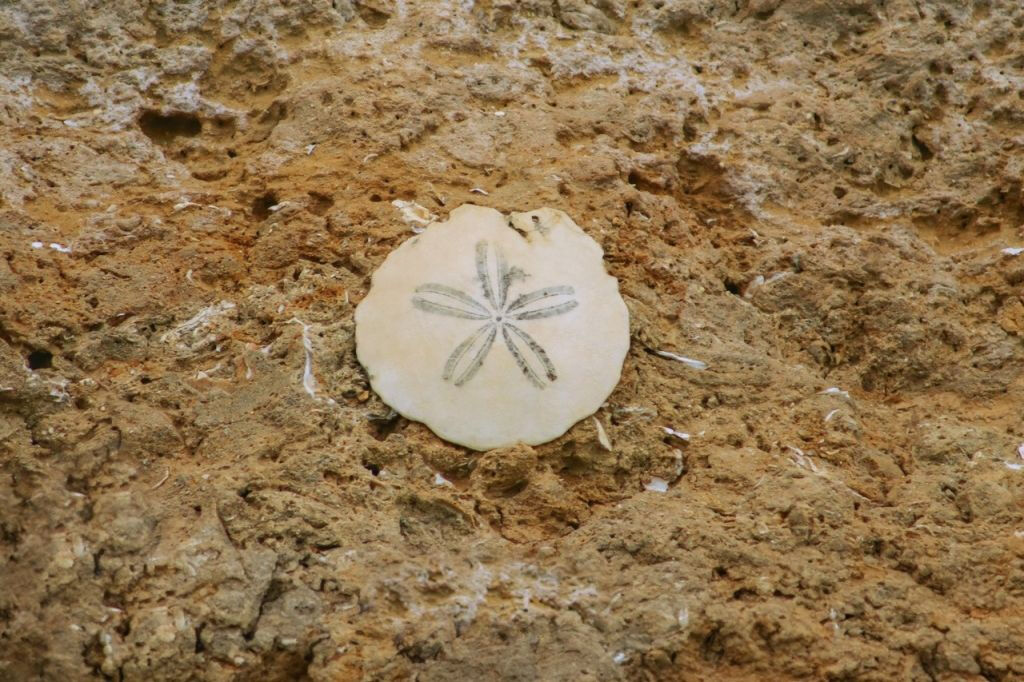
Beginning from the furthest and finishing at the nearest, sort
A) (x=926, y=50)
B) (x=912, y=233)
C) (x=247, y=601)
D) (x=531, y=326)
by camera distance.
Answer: (x=926, y=50) < (x=912, y=233) < (x=531, y=326) < (x=247, y=601)

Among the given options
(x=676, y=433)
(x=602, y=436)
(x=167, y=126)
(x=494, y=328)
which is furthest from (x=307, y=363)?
(x=167, y=126)

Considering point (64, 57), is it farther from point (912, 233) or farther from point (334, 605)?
point (912, 233)

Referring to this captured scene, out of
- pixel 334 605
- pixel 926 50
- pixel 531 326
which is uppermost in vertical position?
pixel 926 50

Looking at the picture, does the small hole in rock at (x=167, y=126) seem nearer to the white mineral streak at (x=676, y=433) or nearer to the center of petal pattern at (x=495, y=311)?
the center of petal pattern at (x=495, y=311)

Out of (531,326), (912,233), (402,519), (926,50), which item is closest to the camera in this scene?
(402,519)

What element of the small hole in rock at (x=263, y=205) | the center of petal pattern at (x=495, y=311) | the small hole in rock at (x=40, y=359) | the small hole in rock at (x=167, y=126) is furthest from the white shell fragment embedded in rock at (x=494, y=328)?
the small hole in rock at (x=167, y=126)

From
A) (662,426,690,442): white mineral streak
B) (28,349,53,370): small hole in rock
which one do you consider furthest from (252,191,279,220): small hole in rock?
(662,426,690,442): white mineral streak

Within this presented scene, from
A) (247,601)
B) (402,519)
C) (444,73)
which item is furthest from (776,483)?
(444,73)
